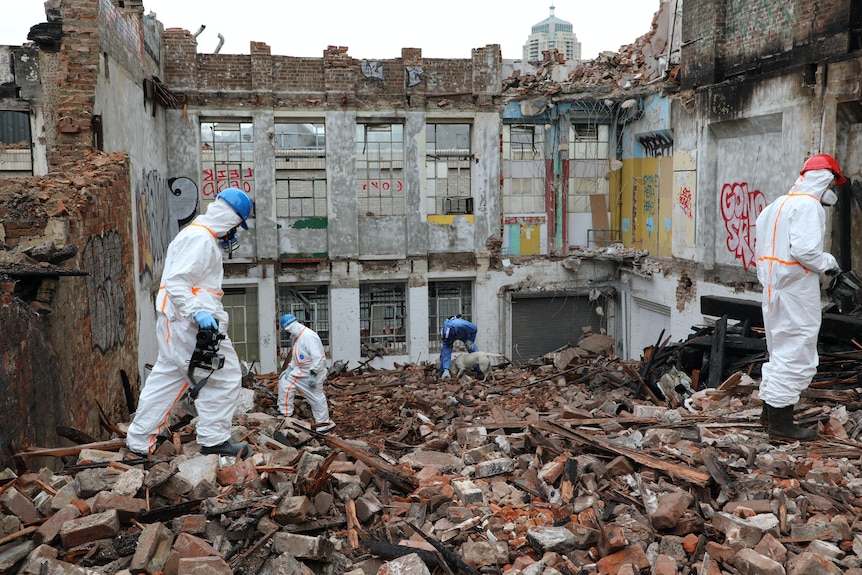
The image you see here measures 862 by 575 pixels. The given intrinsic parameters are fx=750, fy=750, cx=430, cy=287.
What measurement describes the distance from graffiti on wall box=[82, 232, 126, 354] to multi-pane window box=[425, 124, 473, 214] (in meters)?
10.4

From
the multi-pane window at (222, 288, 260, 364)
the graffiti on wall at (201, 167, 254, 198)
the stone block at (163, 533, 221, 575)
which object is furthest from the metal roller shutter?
the stone block at (163, 533, 221, 575)

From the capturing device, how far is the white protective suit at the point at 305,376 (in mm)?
10711

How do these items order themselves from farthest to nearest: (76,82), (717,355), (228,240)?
1. (717,355)
2. (76,82)
3. (228,240)

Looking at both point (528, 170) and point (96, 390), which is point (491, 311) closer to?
point (528, 170)

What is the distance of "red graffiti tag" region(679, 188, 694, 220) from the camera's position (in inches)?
633

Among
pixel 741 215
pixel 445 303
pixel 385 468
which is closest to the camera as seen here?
pixel 385 468

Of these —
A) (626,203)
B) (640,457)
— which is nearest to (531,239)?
(626,203)

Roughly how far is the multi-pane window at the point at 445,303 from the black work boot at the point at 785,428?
12.4m

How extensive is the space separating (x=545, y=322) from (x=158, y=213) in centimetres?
993

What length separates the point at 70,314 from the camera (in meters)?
6.49

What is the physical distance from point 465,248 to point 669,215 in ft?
16.0

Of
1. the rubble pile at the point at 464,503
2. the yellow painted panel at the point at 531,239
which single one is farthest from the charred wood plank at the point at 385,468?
the yellow painted panel at the point at 531,239

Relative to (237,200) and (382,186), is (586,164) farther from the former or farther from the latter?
(237,200)

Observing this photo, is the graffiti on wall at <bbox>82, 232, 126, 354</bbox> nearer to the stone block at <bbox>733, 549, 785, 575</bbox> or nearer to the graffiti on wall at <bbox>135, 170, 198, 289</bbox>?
the graffiti on wall at <bbox>135, 170, 198, 289</bbox>
